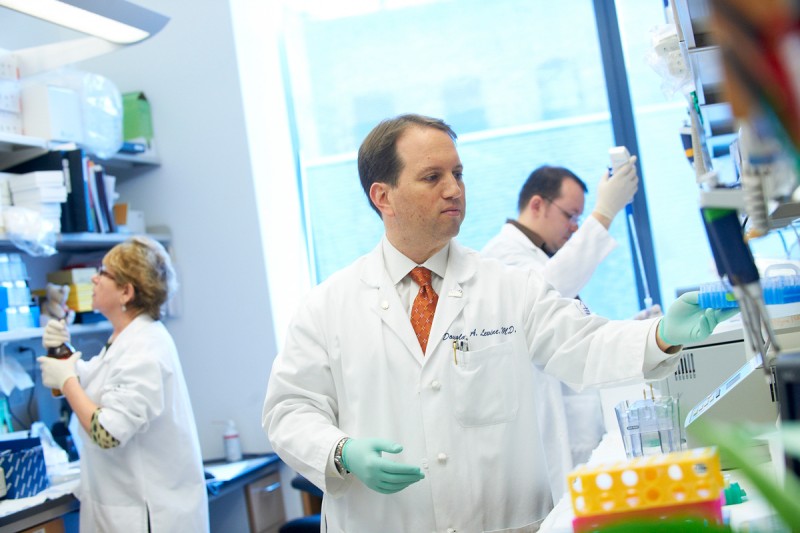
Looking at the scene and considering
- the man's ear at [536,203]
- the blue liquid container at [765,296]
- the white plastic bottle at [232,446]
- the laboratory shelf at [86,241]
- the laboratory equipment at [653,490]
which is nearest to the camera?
the laboratory equipment at [653,490]

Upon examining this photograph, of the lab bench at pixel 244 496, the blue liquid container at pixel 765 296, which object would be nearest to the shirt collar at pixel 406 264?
the blue liquid container at pixel 765 296

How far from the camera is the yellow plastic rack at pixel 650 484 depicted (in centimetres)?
95

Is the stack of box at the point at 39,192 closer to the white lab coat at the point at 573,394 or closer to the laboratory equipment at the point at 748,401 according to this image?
the white lab coat at the point at 573,394

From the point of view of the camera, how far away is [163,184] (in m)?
3.82

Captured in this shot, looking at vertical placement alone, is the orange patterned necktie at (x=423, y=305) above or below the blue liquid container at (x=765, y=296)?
above

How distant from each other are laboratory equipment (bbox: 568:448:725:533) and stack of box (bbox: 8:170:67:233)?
8.75ft

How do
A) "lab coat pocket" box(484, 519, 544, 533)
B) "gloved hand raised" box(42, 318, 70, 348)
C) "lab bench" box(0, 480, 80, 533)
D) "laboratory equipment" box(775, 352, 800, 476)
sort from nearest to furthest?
"laboratory equipment" box(775, 352, 800, 476) → "lab coat pocket" box(484, 519, 544, 533) → "lab bench" box(0, 480, 80, 533) → "gloved hand raised" box(42, 318, 70, 348)

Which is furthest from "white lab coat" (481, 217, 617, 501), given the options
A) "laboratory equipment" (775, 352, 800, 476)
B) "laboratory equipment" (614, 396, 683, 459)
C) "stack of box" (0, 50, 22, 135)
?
"stack of box" (0, 50, 22, 135)

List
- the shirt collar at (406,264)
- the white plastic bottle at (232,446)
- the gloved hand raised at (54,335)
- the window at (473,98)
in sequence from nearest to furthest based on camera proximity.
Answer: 1. the shirt collar at (406,264)
2. the gloved hand raised at (54,335)
3. the white plastic bottle at (232,446)
4. the window at (473,98)

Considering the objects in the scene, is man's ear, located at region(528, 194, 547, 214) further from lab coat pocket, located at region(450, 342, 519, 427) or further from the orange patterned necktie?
lab coat pocket, located at region(450, 342, 519, 427)

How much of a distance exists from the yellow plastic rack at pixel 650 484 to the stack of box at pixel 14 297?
260 cm

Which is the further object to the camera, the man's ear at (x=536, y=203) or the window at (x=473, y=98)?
the window at (x=473, y=98)

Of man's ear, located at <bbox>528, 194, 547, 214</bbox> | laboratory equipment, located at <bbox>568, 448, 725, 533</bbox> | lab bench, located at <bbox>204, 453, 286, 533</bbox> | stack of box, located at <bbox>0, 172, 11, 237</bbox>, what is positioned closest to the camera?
laboratory equipment, located at <bbox>568, 448, 725, 533</bbox>

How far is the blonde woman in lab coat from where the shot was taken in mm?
2568
